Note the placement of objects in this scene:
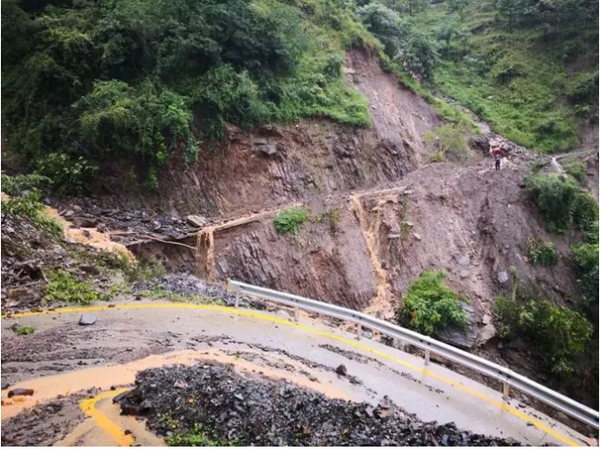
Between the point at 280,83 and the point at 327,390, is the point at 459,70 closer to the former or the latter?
the point at 280,83

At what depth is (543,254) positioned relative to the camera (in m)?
17.8

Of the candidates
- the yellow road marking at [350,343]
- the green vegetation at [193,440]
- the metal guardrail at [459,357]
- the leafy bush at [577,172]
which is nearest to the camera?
the green vegetation at [193,440]

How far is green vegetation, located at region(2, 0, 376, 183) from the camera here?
48.5 feet

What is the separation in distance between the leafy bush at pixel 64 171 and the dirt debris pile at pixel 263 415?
9970mm

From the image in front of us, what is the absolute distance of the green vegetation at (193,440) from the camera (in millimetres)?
5188

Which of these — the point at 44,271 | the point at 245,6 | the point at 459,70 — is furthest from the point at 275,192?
the point at 459,70

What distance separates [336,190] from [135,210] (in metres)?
7.76

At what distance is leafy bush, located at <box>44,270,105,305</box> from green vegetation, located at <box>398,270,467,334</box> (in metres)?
8.92

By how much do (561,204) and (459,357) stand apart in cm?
1341

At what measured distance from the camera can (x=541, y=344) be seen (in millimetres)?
15125

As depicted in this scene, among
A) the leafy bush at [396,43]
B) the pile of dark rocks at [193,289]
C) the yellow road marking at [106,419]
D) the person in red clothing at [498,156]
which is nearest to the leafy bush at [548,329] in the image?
the person in red clothing at [498,156]

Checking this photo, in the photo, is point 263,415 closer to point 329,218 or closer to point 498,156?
point 329,218

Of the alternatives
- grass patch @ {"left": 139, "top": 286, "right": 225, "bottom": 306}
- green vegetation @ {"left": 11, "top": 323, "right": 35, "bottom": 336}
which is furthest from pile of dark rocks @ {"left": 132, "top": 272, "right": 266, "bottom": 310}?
green vegetation @ {"left": 11, "top": 323, "right": 35, "bottom": 336}

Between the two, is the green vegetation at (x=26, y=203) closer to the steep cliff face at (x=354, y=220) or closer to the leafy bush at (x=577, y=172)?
the steep cliff face at (x=354, y=220)
